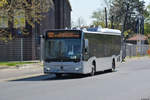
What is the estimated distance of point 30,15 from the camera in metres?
35.3

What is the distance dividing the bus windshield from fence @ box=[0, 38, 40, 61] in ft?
57.7

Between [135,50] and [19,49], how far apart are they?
36334mm

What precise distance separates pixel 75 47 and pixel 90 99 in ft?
31.0

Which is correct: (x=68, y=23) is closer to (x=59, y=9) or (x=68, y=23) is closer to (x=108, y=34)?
(x=59, y=9)

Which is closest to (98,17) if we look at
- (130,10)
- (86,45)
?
(130,10)

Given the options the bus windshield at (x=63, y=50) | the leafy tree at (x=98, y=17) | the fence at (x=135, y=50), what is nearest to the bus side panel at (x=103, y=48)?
the bus windshield at (x=63, y=50)

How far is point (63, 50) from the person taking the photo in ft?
73.8

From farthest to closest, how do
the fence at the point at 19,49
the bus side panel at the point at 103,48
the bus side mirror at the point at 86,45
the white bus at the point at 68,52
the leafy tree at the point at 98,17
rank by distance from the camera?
the leafy tree at the point at 98,17 → the fence at the point at 19,49 → the bus side panel at the point at 103,48 → the bus side mirror at the point at 86,45 → the white bus at the point at 68,52

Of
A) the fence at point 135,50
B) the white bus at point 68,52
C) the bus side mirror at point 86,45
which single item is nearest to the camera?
the white bus at point 68,52

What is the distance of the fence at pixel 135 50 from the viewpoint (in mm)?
68613

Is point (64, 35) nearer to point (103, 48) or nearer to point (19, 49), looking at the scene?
point (103, 48)

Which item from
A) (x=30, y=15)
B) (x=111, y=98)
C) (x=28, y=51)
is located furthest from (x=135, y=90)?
(x=28, y=51)

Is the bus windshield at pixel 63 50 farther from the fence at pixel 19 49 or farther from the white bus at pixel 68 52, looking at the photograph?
the fence at pixel 19 49

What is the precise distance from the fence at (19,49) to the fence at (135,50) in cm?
2763
